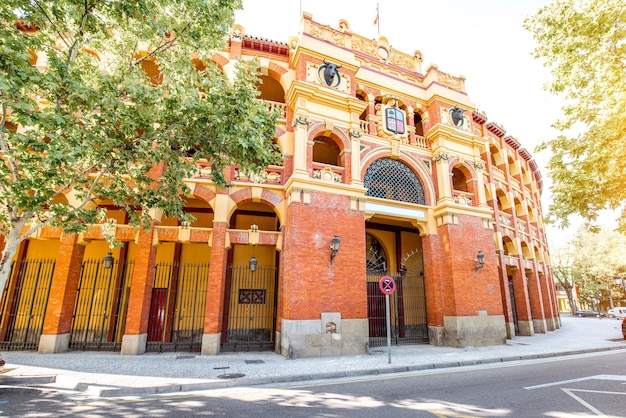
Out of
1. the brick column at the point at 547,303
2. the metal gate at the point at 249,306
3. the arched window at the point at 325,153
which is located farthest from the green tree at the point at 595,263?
the metal gate at the point at 249,306

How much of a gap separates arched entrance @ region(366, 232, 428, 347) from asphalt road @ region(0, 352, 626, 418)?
6896 mm

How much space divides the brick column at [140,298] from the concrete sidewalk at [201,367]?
488 mm

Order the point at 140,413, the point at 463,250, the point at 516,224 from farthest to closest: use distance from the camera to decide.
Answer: the point at 516,224, the point at 463,250, the point at 140,413

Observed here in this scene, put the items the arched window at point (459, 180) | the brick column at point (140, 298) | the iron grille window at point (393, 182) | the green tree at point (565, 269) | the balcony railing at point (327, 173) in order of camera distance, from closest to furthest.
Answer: the brick column at point (140, 298), the balcony railing at point (327, 173), the iron grille window at point (393, 182), the arched window at point (459, 180), the green tree at point (565, 269)

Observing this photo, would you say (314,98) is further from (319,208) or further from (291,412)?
(291,412)

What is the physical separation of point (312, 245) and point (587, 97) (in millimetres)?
10144

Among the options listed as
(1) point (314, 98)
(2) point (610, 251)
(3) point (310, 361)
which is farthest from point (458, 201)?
(2) point (610, 251)

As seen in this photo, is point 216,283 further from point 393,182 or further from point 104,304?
point 393,182

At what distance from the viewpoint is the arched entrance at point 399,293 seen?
15.0 meters

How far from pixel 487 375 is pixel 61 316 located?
13.7 metres

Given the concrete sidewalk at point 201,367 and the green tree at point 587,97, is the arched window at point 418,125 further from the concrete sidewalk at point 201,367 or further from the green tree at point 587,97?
the concrete sidewalk at point 201,367

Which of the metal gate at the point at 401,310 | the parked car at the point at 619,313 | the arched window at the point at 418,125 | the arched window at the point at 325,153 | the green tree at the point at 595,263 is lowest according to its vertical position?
the parked car at the point at 619,313

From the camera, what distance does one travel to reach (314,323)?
10422mm

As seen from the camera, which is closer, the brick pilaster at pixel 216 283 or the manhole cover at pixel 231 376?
the manhole cover at pixel 231 376
